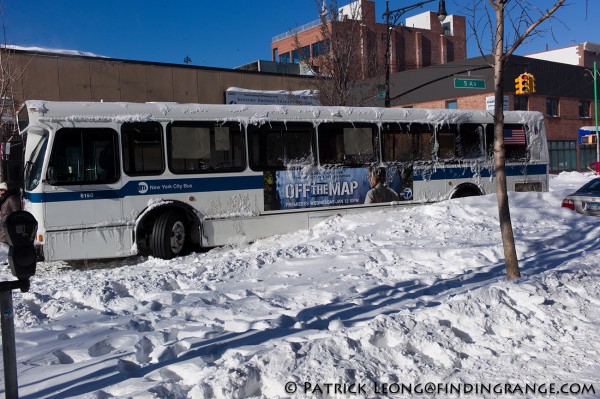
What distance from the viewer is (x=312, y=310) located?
6.33m

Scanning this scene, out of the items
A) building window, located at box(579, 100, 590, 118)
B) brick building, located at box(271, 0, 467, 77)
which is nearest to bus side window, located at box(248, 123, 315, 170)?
building window, located at box(579, 100, 590, 118)

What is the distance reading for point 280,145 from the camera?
1224 cm

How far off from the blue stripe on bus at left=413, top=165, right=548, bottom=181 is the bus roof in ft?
4.06

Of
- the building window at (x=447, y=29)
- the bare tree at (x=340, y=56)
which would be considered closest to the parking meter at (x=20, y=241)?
the bare tree at (x=340, y=56)

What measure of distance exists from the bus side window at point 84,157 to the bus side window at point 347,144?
182 inches

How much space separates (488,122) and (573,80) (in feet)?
122

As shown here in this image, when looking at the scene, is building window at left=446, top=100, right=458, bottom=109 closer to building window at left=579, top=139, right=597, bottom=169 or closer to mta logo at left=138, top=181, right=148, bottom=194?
building window at left=579, top=139, right=597, bottom=169

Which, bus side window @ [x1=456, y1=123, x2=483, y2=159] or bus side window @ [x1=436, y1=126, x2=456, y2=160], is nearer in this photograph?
bus side window @ [x1=436, y1=126, x2=456, y2=160]

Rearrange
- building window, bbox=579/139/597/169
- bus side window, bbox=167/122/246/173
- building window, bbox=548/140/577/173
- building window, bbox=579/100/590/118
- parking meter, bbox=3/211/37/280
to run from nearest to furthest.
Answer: parking meter, bbox=3/211/37/280, bus side window, bbox=167/122/246/173, building window, bbox=548/140/577/173, building window, bbox=579/139/597/169, building window, bbox=579/100/590/118

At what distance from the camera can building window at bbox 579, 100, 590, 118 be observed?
4801 cm

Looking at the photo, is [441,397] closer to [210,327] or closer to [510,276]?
[210,327]

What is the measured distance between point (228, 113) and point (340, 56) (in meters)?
10.6

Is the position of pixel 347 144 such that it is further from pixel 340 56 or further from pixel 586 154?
pixel 586 154

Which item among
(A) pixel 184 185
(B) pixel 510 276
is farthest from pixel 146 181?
(B) pixel 510 276
